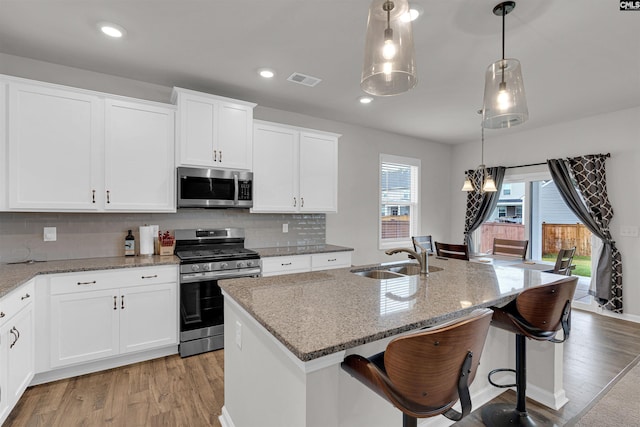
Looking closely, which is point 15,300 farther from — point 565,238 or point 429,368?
point 565,238

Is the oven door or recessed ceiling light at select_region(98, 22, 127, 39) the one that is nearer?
recessed ceiling light at select_region(98, 22, 127, 39)

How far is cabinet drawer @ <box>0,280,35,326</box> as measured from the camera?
1.81m

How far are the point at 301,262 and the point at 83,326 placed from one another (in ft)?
6.51

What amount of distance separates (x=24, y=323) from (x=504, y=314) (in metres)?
3.06

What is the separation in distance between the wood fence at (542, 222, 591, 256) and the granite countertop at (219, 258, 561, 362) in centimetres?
309

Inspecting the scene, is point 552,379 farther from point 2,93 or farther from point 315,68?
point 2,93

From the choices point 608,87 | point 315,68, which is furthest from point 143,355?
point 608,87

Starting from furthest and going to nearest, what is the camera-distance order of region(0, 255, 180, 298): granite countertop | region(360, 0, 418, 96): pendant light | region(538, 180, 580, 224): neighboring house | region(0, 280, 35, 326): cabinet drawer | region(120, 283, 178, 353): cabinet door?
region(538, 180, 580, 224): neighboring house < region(120, 283, 178, 353): cabinet door < region(0, 255, 180, 298): granite countertop < region(0, 280, 35, 326): cabinet drawer < region(360, 0, 418, 96): pendant light

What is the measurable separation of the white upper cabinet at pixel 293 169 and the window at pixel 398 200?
1.38 meters

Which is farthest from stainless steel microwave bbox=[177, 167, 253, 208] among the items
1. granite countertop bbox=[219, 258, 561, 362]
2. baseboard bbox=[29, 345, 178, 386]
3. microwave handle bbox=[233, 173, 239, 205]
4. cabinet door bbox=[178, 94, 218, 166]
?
granite countertop bbox=[219, 258, 561, 362]

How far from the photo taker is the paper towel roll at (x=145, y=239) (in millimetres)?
3012

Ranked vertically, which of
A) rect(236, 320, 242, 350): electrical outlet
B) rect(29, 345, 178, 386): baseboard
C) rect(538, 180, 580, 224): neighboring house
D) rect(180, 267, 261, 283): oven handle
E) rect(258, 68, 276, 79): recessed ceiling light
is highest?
rect(258, 68, 276, 79): recessed ceiling light

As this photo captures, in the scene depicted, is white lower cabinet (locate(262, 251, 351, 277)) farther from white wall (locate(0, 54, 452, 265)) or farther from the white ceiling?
the white ceiling

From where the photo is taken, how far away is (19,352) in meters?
2.04
